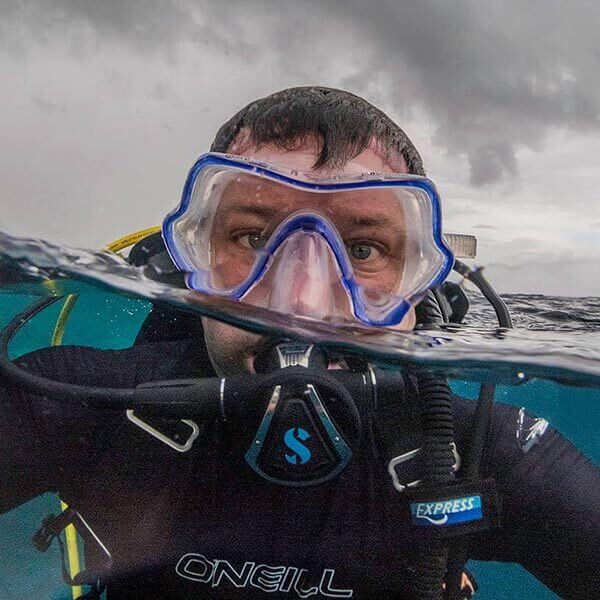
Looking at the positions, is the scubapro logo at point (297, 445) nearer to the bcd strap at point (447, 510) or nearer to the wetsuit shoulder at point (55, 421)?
the bcd strap at point (447, 510)

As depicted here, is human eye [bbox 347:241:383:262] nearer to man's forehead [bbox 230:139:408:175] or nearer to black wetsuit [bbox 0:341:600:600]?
man's forehead [bbox 230:139:408:175]

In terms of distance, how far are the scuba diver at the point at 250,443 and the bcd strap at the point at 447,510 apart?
152mm

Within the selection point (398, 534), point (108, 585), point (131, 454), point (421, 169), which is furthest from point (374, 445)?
point (421, 169)

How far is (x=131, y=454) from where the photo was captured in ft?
9.37

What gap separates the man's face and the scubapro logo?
0.81 m

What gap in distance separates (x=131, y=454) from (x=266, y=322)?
1.02 meters

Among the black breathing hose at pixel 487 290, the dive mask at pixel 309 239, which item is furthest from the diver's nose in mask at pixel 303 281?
the black breathing hose at pixel 487 290

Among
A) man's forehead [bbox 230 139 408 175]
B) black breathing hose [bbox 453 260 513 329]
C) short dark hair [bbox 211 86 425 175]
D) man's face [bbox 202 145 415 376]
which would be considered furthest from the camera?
black breathing hose [bbox 453 260 513 329]

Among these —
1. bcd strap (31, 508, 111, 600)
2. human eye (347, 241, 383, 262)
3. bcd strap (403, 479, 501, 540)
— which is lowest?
bcd strap (31, 508, 111, 600)

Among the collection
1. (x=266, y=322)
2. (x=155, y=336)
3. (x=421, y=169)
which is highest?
(x=421, y=169)

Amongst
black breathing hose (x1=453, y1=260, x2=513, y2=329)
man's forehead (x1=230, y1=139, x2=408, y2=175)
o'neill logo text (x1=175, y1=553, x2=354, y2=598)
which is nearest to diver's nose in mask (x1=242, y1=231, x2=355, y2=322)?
man's forehead (x1=230, y1=139, x2=408, y2=175)

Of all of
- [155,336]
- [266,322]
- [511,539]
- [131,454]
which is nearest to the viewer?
[266,322]

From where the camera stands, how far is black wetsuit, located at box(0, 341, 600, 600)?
8.93 feet

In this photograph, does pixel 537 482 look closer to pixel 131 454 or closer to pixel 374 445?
pixel 374 445
